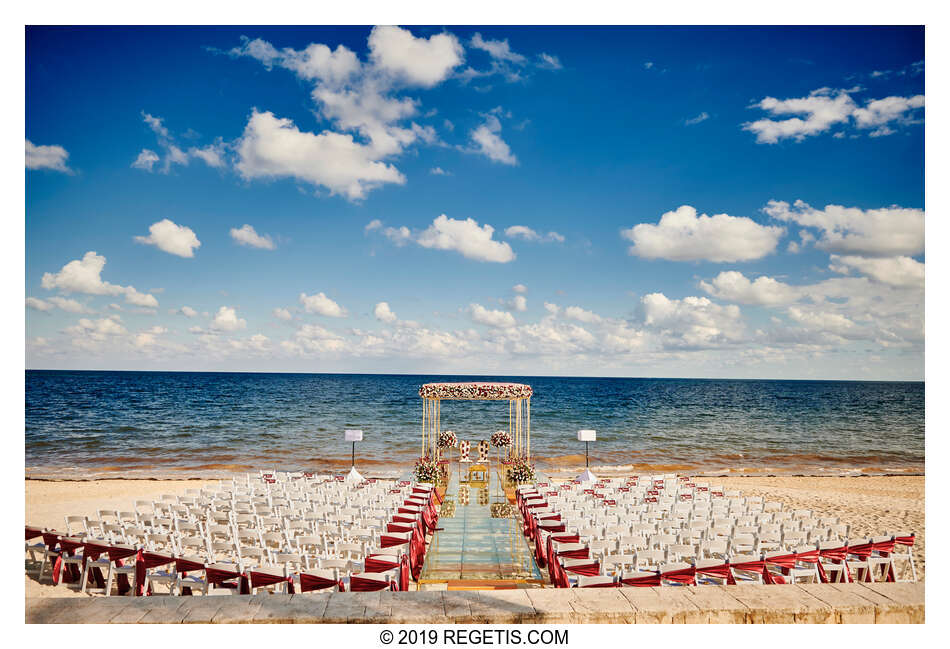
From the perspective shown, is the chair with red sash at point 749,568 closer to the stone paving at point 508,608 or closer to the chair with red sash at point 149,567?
the stone paving at point 508,608

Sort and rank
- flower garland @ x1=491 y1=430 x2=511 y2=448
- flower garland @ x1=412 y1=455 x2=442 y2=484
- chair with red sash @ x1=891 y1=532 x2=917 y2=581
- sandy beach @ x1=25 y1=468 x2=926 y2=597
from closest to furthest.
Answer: chair with red sash @ x1=891 y1=532 x2=917 y2=581 → sandy beach @ x1=25 y1=468 x2=926 y2=597 → flower garland @ x1=412 y1=455 x2=442 y2=484 → flower garland @ x1=491 y1=430 x2=511 y2=448

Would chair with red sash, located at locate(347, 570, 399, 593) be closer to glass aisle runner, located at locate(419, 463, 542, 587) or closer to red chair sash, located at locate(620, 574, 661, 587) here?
glass aisle runner, located at locate(419, 463, 542, 587)

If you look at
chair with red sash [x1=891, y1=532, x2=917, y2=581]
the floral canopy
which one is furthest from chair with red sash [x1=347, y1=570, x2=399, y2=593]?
the floral canopy

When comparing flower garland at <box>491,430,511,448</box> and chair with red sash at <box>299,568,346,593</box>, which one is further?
flower garland at <box>491,430,511,448</box>

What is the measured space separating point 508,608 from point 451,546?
18.6ft

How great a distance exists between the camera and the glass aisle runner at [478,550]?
24.4 feet

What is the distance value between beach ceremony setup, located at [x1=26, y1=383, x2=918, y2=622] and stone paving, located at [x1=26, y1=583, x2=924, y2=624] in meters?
0.15

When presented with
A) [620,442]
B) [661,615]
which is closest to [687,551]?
[661,615]

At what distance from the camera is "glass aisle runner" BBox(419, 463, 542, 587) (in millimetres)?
7438

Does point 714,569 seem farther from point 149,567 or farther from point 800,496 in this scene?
point 800,496

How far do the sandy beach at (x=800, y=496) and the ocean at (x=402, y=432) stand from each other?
3015 millimetres

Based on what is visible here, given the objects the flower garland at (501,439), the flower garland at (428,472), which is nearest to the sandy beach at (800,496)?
the flower garland at (428,472)

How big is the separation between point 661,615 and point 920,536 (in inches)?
450

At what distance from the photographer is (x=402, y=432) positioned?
3809cm
